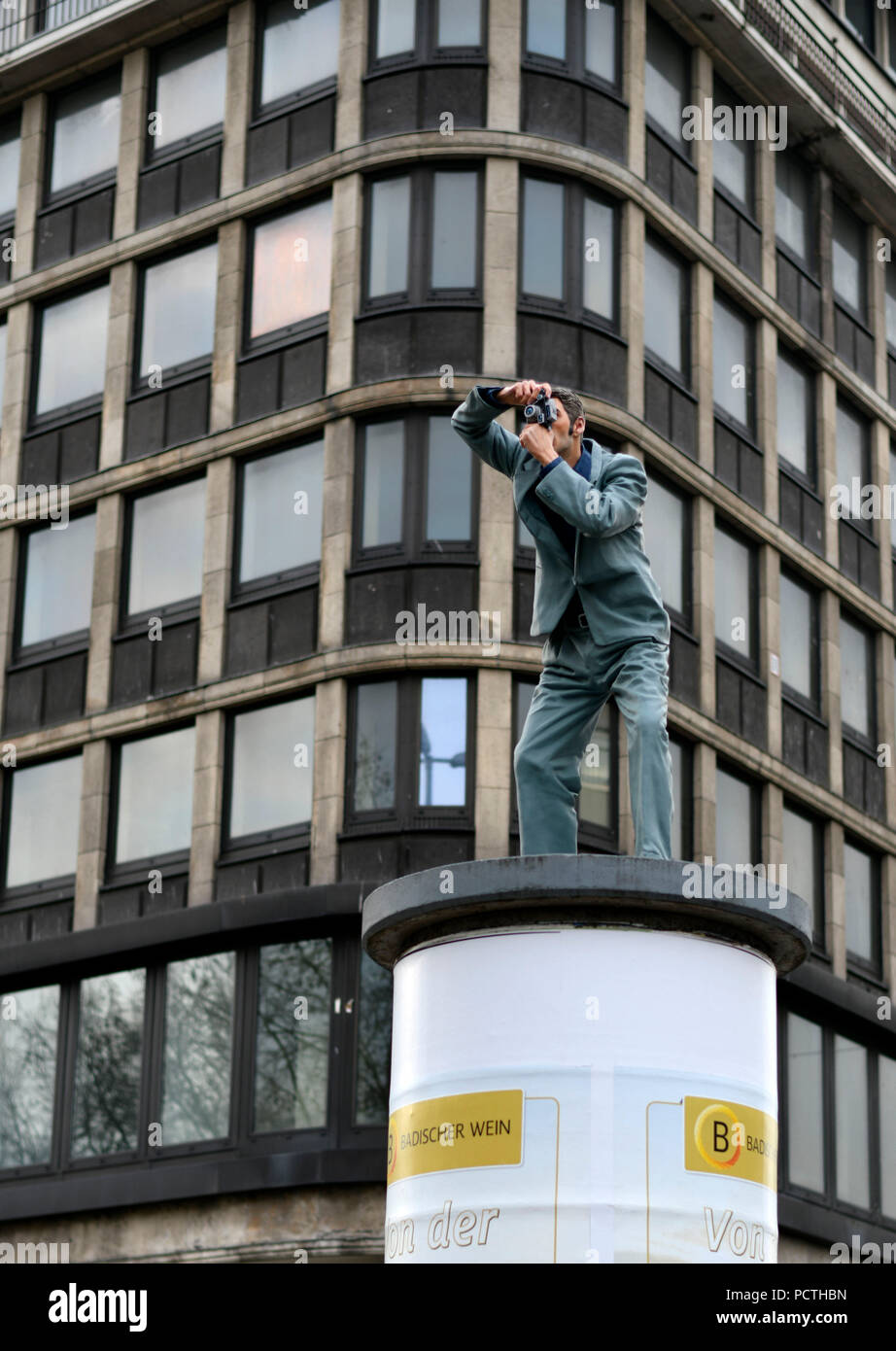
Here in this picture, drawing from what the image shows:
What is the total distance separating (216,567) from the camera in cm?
3008

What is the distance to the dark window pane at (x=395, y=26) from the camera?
3067 cm

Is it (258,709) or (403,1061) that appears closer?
(403,1061)

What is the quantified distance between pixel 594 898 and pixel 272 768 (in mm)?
19036

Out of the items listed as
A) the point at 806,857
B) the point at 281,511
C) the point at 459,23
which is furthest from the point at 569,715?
the point at 806,857

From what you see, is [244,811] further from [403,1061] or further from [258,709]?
[403,1061]

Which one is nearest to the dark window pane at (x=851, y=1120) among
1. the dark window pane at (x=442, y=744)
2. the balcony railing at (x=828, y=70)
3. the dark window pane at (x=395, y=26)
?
the dark window pane at (x=442, y=744)

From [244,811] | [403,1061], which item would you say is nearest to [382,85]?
[244,811]

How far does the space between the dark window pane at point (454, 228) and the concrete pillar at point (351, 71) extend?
4.45 ft

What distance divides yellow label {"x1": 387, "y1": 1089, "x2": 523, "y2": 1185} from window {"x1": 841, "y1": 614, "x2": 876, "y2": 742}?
25824 mm

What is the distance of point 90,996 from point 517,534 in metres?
8.00

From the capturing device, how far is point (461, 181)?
29875 millimetres

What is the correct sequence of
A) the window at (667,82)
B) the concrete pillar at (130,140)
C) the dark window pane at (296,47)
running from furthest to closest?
1. the concrete pillar at (130,140)
2. the window at (667,82)
3. the dark window pane at (296,47)

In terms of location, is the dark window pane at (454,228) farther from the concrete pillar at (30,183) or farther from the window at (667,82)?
the concrete pillar at (30,183)
